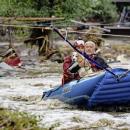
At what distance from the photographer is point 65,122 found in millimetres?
10781

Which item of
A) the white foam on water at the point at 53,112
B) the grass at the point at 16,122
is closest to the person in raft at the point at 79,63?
the white foam on water at the point at 53,112

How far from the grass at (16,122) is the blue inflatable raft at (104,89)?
2.38 metres

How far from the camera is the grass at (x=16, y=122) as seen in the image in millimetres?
8602

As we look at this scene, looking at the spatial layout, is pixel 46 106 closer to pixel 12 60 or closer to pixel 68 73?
pixel 68 73

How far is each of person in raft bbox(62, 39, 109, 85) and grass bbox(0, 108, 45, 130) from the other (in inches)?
118

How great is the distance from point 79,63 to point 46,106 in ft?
4.33

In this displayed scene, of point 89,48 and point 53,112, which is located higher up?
point 89,48

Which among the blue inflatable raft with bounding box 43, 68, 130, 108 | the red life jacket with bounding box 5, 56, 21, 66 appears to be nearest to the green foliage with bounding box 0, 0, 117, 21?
the red life jacket with bounding box 5, 56, 21, 66

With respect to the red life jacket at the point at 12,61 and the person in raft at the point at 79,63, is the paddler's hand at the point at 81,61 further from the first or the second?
the red life jacket at the point at 12,61

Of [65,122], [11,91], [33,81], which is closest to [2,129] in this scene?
[65,122]

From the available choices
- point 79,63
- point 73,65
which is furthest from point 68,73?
point 79,63

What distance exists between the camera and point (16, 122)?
877cm

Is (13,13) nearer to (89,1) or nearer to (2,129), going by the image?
(89,1)

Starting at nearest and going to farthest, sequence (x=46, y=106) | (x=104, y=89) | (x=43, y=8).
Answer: (x=104, y=89) < (x=46, y=106) < (x=43, y=8)
